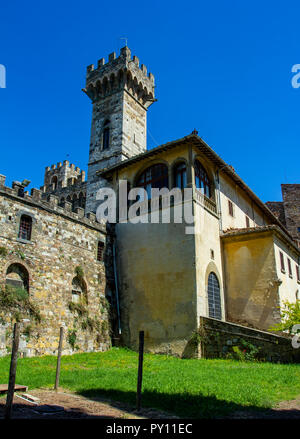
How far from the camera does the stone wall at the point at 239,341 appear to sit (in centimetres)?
1435

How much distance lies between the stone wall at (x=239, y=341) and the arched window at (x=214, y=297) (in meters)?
1.58

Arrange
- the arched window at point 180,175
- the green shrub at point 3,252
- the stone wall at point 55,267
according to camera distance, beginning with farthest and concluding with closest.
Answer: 1. the arched window at point 180,175
2. the stone wall at point 55,267
3. the green shrub at point 3,252

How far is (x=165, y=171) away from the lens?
2044cm

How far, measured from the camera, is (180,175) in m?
19.7

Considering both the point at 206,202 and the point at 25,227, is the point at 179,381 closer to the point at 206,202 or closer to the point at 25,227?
the point at 25,227

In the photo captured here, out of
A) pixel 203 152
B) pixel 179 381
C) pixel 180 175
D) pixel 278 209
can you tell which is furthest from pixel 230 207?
pixel 278 209

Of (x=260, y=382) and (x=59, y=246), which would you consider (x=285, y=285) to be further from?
(x=59, y=246)

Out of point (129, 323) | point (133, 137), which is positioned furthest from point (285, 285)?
point (133, 137)

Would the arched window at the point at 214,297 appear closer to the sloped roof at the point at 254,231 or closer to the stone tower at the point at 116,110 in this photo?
the sloped roof at the point at 254,231

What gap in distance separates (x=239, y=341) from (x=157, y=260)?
5.64 meters

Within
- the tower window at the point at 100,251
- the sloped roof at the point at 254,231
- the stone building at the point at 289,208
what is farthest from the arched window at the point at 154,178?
the stone building at the point at 289,208

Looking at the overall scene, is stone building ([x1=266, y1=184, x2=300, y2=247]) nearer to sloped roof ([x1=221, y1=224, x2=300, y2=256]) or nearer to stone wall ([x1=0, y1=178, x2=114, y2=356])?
sloped roof ([x1=221, y1=224, x2=300, y2=256])

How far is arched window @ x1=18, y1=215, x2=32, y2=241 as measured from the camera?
53.3 feet

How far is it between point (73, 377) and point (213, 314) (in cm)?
884
